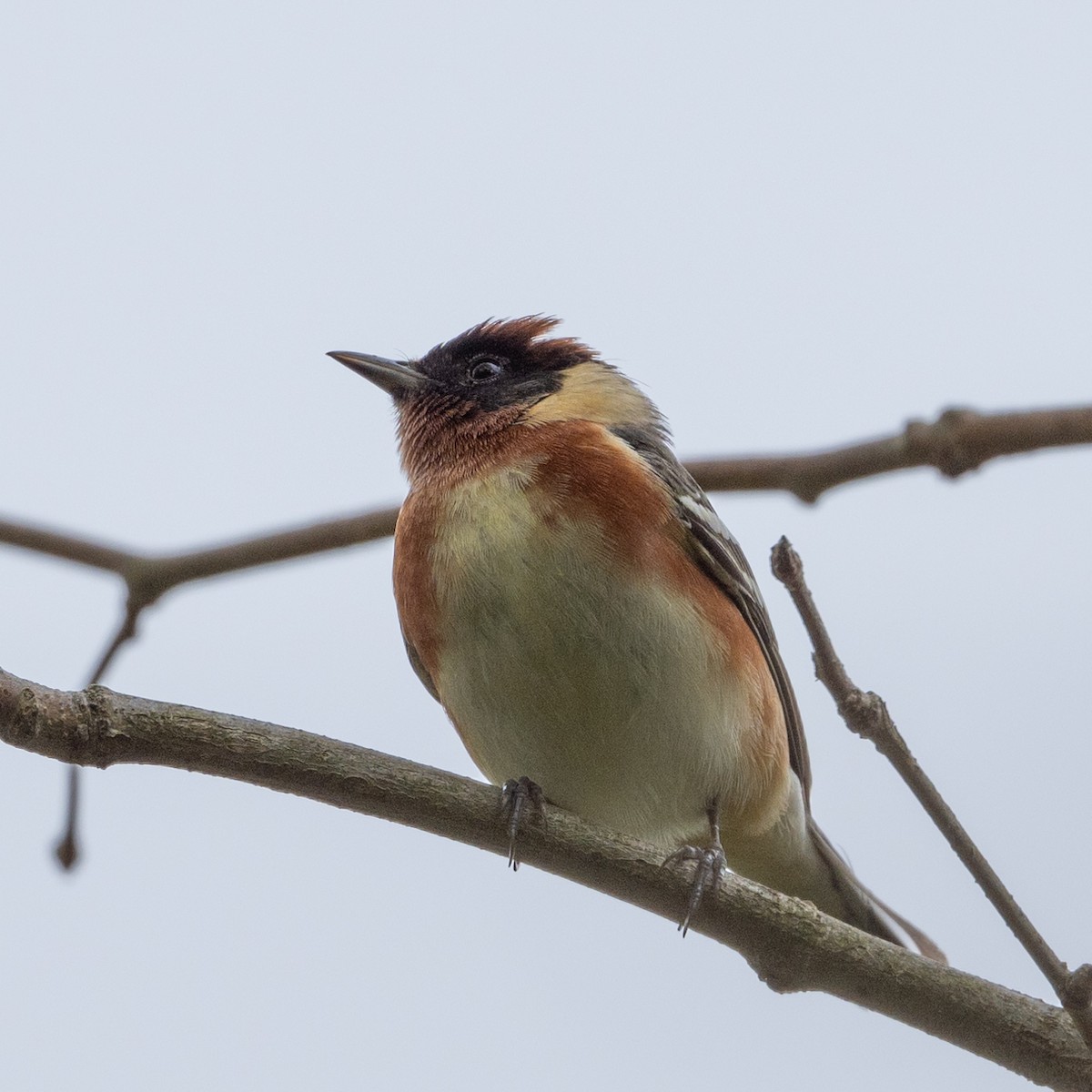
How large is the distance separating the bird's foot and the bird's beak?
2787 millimetres

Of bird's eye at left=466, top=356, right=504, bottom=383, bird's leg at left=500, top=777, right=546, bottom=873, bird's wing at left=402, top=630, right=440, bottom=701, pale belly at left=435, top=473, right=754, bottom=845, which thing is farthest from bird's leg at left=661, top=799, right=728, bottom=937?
bird's eye at left=466, top=356, right=504, bottom=383

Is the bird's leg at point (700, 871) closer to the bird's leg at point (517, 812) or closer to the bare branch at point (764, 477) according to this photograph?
the bird's leg at point (517, 812)

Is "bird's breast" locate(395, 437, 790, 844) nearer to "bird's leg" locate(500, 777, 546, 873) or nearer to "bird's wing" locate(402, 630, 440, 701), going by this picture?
"bird's wing" locate(402, 630, 440, 701)

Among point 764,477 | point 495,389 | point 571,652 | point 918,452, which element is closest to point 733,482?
point 764,477

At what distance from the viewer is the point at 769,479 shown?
4004 mm

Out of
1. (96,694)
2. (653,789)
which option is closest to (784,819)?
(653,789)

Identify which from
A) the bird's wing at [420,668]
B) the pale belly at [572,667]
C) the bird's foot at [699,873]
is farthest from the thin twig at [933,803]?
the bird's wing at [420,668]

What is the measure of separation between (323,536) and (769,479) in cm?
169

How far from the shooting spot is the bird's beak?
20.3ft

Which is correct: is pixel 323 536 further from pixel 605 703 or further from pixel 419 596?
pixel 605 703

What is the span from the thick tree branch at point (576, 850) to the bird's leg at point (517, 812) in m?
0.03

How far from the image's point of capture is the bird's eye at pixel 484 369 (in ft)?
20.4

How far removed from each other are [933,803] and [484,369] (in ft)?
10.8

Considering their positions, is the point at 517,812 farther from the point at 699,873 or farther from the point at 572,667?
the point at 572,667
